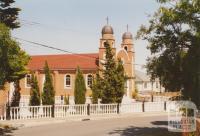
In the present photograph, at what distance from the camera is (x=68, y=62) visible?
60125 millimetres

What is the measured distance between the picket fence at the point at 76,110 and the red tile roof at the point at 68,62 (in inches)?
795

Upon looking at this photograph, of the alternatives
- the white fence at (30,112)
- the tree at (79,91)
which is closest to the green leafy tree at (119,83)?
the tree at (79,91)

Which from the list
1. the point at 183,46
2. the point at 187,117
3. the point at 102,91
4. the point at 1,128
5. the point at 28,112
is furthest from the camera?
the point at 102,91

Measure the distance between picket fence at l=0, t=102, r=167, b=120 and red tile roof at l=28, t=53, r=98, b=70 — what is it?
795 inches

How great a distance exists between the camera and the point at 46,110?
31234mm

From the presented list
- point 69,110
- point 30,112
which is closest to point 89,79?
point 69,110

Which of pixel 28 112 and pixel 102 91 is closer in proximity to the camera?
pixel 28 112

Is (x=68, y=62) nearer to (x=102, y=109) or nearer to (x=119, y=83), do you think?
(x=119, y=83)

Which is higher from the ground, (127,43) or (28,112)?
(127,43)

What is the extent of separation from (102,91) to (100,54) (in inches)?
791

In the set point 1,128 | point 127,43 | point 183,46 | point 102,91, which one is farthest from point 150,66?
point 127,43

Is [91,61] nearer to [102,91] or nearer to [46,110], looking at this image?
[102,91]

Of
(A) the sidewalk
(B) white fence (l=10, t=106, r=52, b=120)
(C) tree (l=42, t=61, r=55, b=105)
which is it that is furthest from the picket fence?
(C) tree (l=42, t=61, r=55, b=105)

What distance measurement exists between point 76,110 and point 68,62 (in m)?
27.1
